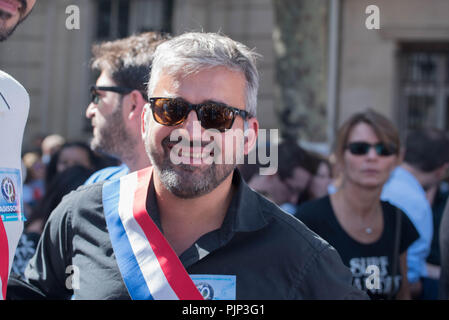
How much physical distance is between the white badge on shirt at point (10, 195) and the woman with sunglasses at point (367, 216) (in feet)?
5.29

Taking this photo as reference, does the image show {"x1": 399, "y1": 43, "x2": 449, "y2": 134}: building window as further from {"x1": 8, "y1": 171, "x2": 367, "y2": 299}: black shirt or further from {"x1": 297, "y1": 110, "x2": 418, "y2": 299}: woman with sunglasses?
{"x1": 8, "y1": 171, "x2": 367, "y2": 299}: black shirt

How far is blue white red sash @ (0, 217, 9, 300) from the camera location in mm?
1942

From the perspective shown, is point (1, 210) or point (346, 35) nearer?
point (1, 210)

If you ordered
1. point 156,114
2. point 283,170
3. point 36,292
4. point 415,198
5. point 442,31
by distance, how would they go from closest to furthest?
point 156,114, point 36,292, point 415,198, point 283,170, point 442,31

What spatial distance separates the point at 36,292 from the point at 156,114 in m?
0.75

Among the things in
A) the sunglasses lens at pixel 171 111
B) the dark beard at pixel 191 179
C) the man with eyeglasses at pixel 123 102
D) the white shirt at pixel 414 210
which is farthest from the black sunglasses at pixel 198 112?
the white shirt at pixel 414 210

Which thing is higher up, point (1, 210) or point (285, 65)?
point (285, 65)

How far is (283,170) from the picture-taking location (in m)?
4.54

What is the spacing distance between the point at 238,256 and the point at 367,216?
→ 1695mm

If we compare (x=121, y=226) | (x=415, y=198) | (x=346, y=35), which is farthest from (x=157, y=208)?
(x=346, y=35)

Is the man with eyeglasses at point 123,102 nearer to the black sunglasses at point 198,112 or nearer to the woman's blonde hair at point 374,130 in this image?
the black sunglasses at point 198,112

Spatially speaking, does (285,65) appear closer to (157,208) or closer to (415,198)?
(415,198)

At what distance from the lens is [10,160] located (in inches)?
78.8
